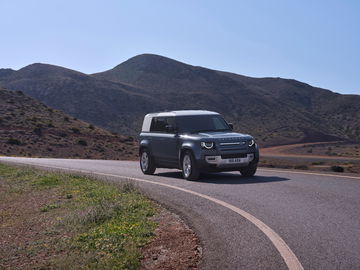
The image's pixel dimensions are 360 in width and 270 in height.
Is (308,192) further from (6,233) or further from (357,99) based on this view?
(357,99)

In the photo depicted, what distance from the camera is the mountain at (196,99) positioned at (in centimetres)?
9738

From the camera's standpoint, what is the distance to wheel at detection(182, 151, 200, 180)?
14.3 meters

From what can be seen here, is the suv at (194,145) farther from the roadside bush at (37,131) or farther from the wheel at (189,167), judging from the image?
the roadside bush at (37,131)

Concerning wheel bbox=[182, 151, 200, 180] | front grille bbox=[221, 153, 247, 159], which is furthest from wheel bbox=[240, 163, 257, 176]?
wheel bbox=[182, 151, 200, 180]

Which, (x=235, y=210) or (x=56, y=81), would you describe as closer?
(x=235, y=210)

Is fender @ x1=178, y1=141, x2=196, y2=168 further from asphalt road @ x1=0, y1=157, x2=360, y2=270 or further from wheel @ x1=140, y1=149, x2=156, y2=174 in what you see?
wheel @ x1=140, y1=149, x2=156, y2=174

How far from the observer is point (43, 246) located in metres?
7.75

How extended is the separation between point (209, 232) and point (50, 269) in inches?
89.0

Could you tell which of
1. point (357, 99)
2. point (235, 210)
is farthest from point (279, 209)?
point (357, 99)

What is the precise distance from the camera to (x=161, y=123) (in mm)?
16453

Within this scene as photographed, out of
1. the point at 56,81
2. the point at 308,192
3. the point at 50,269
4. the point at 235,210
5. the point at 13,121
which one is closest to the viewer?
the point at 50,269

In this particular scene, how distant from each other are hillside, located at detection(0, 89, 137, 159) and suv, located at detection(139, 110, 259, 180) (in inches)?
1175

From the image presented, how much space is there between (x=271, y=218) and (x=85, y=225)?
3.06 meters

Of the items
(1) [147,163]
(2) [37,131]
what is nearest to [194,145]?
(1) [147,163]
